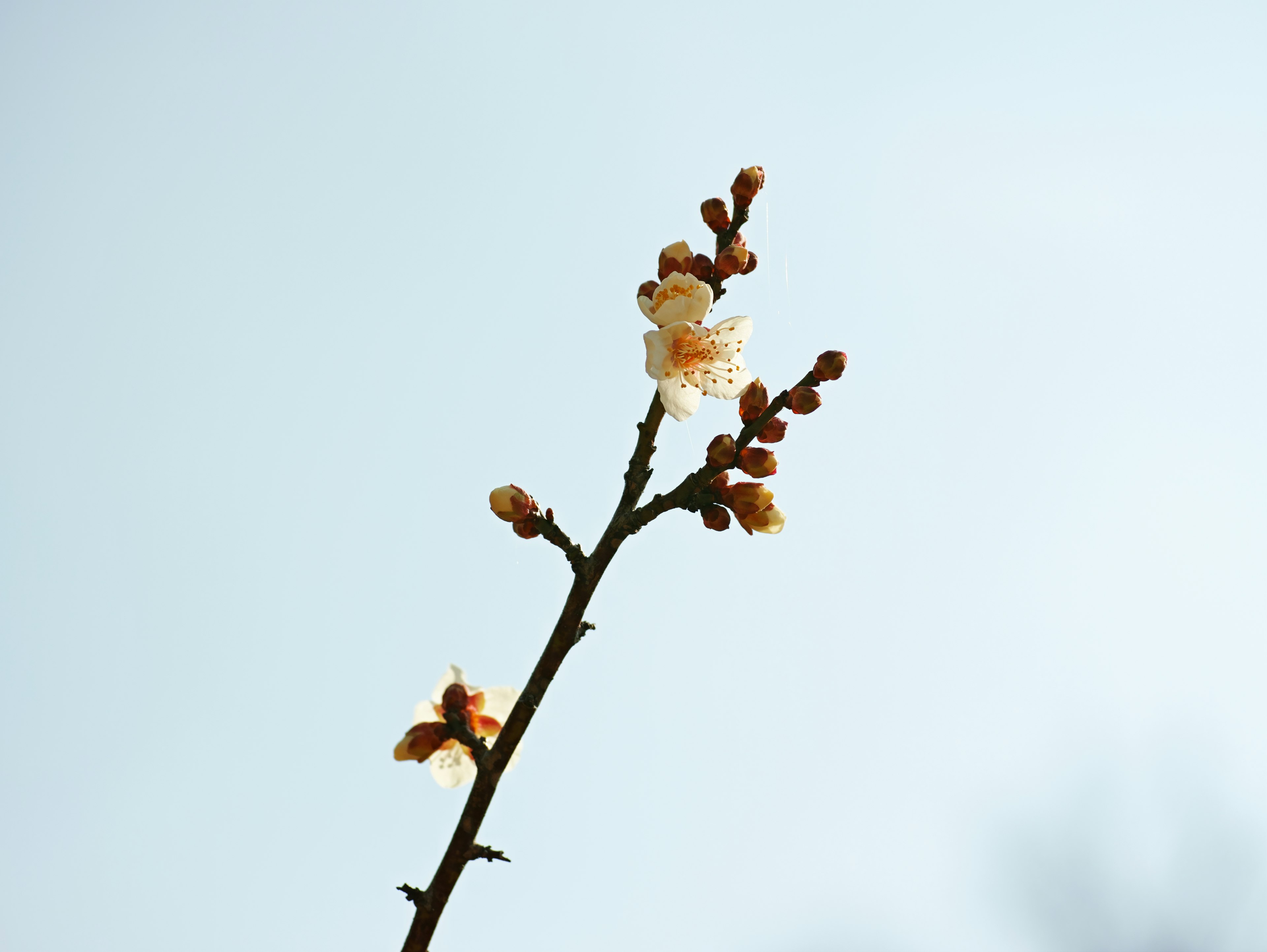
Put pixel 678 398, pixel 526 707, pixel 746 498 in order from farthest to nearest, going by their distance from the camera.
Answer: pixel 746 498, pixel 678 398, pixel 526 707

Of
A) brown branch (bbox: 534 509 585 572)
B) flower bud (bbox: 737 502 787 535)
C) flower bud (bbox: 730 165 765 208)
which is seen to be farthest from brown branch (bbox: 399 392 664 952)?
flower bud (bbox: 730 165 765 208)

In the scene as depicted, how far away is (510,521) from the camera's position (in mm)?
1943

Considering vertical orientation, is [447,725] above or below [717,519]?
below

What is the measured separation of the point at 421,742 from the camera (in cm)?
178

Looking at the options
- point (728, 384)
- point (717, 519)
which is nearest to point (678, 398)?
point (728, 384)

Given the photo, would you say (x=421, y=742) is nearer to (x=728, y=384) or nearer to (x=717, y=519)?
(x=717, y=519)

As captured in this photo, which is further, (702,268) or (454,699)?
(702,268)

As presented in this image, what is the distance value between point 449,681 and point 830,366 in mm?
1106

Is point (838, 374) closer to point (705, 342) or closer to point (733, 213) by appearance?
point (705, 342)

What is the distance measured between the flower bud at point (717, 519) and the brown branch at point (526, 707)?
0.26 m

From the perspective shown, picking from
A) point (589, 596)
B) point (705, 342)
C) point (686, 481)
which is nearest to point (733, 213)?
point (705, 342)

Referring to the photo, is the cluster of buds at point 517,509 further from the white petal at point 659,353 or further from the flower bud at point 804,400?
the flower bud at point 804,400

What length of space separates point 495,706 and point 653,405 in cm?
75

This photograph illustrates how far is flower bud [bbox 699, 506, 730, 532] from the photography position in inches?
80.6
